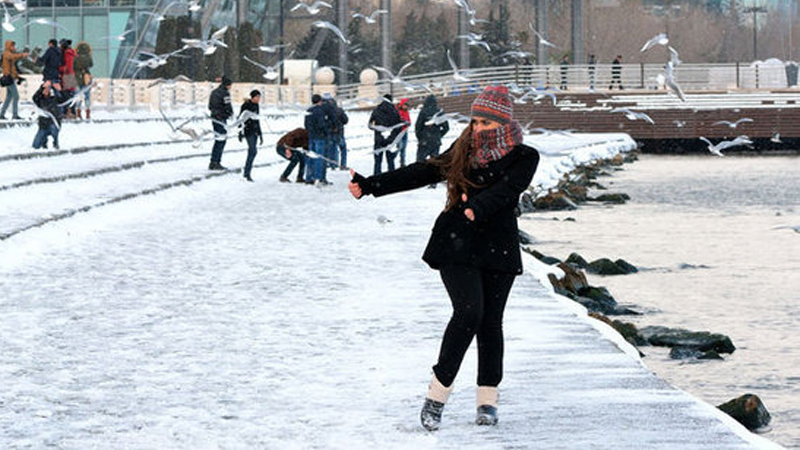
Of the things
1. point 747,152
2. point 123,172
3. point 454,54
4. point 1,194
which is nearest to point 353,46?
point 454,54

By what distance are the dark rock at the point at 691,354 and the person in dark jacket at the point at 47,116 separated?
559 inches

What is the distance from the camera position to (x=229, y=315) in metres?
12.5

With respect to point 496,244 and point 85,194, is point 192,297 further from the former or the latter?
point 85,194

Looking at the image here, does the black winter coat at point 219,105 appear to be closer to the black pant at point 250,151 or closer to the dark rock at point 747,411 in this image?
the black pant at point 250,151

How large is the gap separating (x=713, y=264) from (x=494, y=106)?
1733 cm

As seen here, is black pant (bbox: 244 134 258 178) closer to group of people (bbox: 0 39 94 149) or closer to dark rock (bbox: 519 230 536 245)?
group of people (bbox: 0 39 94 149)

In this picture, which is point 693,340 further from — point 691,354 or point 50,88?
point 50,88

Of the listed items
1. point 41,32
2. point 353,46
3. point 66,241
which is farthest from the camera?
point 353,46

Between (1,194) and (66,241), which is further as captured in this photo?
(1,194)

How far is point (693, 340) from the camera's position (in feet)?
51.5

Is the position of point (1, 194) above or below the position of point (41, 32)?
below

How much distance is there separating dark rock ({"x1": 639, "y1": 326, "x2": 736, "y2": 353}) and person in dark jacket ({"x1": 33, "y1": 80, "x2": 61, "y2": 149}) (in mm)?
13559

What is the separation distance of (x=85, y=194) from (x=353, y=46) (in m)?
70.4

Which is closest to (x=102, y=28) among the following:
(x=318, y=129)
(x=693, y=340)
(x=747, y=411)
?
(x=318, y=129)
